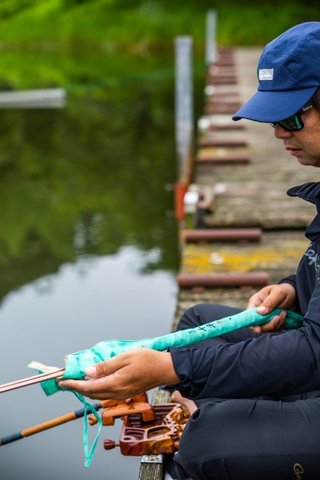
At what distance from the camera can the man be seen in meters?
2.16

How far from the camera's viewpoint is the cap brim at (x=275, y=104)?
2.17 metres

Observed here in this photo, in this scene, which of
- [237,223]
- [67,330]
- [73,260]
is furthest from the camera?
[73,260]

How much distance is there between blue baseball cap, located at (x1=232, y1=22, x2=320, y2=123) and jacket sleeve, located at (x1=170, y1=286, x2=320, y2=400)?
0.55 metres

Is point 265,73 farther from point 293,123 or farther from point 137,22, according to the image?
point 137,22

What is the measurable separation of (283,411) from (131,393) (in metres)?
0.45

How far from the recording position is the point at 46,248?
7332 mm

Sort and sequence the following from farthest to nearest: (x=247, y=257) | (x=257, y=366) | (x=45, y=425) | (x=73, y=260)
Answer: (x=73, y=260) → (x=247, y=257) → (x=45, y=425) → (x=257, y=366)

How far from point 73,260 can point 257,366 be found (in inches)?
192

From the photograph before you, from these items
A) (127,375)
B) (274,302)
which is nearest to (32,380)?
(127,375)

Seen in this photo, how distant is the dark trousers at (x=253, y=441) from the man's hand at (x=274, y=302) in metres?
0.36

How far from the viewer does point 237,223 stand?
18.1ft

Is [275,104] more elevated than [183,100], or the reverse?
[275,104]

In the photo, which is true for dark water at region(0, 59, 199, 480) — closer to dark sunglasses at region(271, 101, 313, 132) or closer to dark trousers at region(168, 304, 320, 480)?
dark trousers at region(168, 304, 320, 480)

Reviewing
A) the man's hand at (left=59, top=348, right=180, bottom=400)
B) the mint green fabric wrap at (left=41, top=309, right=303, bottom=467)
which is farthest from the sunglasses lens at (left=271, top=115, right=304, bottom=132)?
the man's hand at (left=59, top=348, right=180, bottom=400)
